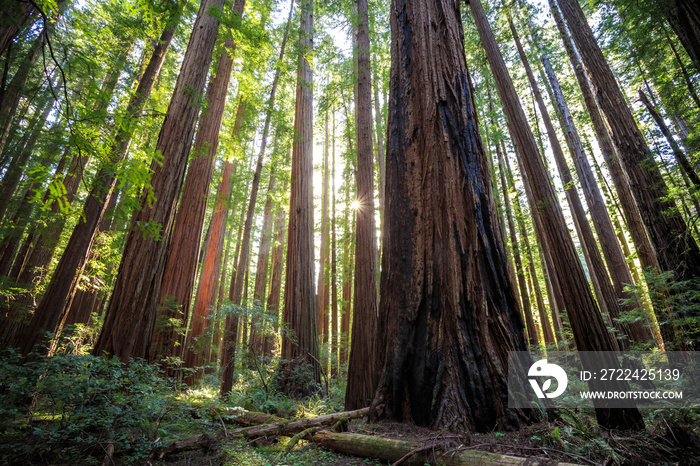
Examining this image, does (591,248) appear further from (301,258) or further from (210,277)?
(210,277)

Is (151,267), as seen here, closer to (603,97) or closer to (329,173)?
(603,97)

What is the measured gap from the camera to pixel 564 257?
486 cm

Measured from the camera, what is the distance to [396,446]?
2.02 metres

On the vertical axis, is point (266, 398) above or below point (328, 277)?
below

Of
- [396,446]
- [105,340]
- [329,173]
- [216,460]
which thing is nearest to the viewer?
[396,446]

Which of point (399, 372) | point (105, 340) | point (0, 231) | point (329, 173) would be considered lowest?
point (399, 372)

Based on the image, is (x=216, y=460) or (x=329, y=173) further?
(x=329, y=173)

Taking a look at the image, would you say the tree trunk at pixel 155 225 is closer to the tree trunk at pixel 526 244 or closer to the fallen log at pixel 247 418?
the fallen log at pixel 247 418

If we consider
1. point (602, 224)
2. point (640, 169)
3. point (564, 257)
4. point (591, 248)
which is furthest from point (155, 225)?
point (602, 224)

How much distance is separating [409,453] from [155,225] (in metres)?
3.80

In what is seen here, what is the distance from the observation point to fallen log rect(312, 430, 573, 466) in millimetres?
1618

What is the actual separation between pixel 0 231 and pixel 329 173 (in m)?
16.7

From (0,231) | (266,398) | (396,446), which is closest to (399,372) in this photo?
(396,446)

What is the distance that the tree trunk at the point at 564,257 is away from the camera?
161 inches
